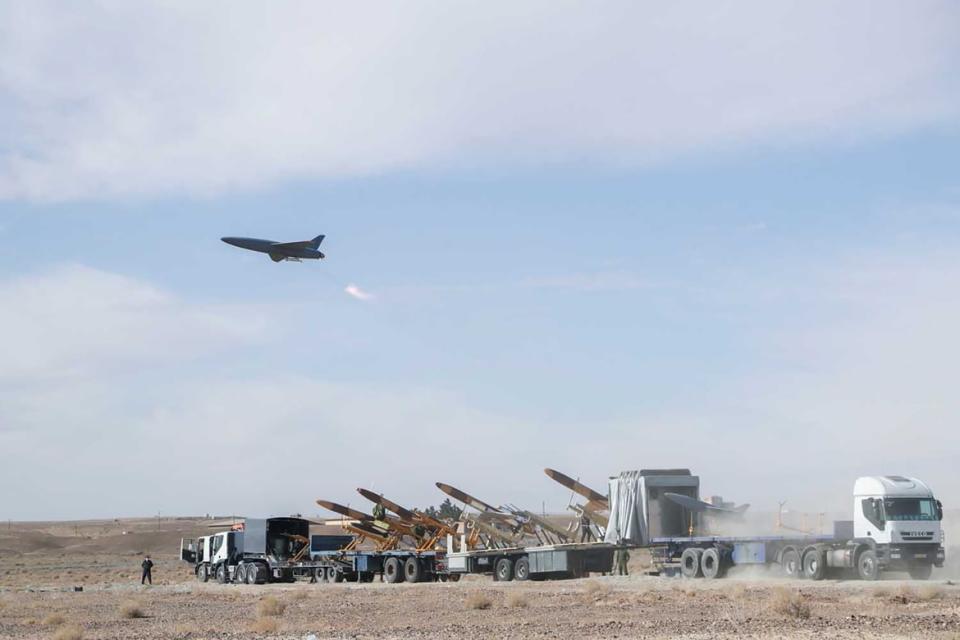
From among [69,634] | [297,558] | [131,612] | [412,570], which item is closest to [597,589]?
[131,612]

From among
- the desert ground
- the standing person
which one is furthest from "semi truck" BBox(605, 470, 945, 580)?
the standing person

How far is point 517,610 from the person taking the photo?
28938mm

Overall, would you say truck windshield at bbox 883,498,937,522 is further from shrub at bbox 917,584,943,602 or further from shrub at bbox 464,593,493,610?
shrub at bbox 464,593,493,610

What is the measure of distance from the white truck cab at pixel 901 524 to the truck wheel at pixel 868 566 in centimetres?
16

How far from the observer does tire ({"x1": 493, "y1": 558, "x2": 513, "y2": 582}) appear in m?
44.8

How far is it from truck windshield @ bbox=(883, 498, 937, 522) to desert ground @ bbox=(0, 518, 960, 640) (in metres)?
2.06

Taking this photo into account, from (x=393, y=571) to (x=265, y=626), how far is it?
23.7m

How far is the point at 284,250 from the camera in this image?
5488cm

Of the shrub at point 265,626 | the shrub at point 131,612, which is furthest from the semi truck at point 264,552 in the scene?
the shrub at point 265,626

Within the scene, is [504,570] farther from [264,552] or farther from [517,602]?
[517,602]

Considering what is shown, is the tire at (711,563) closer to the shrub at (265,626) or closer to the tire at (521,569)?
the tire at (521,569)

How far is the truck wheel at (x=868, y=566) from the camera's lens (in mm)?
34812

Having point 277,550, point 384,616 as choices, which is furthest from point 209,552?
point 384,616

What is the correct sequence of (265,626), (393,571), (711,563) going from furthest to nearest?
(393,571) → (711,563) → (265,626)
